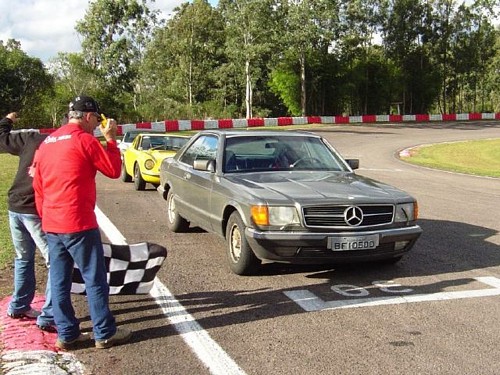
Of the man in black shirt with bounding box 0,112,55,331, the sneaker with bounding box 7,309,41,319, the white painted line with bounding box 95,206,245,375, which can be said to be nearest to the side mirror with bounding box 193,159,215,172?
the white painted line with bounding box 95,206,245,375

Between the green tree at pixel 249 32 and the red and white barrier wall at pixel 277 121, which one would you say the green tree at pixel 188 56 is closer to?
the green tree at pixel 249 32

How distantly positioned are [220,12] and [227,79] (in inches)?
271

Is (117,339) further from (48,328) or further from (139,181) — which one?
(139,181)

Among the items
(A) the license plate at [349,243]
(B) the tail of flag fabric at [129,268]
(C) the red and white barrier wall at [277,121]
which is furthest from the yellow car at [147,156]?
(C) the red and white barrier wall at [277,121]

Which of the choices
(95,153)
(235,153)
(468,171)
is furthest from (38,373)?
(468,171)

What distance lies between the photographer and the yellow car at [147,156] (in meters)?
12.6

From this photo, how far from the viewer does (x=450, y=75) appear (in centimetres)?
6994

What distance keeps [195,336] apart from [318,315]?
1.08 metres

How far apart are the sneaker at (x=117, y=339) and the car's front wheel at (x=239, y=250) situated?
1.83m

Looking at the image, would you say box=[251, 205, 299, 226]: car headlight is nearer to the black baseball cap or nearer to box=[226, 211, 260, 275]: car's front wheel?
box=[226, 211, 260, 275]: car's front wheel

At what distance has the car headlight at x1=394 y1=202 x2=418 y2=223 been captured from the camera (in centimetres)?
581

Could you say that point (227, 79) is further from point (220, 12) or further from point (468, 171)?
point (468, 171)

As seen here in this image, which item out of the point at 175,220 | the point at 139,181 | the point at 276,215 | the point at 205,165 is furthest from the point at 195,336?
the point at 139,181

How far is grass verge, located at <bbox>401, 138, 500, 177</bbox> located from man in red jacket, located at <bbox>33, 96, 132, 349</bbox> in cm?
1634
